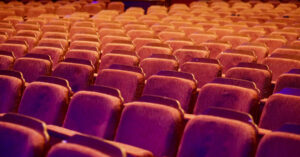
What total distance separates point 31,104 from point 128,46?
547 mm

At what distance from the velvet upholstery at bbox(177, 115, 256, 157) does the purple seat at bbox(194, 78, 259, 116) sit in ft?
0.56

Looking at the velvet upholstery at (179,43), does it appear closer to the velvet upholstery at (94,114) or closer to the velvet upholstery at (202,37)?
the velvet upholstery at (202,37)

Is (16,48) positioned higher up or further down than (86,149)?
further down

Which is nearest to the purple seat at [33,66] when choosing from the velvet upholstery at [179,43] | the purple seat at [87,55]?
the purple seat at [87,55]

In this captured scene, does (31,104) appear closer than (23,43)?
Yes

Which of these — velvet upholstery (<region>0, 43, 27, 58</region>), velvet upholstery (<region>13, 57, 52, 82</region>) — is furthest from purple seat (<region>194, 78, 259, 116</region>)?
velvet upholstery (<region>0, 43, 27, 58</region>)

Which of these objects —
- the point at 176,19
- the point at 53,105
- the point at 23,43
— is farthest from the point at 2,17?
the point at 53,105

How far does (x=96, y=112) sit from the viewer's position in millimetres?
613

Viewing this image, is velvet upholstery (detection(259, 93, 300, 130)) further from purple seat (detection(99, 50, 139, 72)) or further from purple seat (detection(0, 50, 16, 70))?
purple seat (detection(0, 50, 16, 70))

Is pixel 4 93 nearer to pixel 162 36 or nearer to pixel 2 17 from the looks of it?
pixel 162 36

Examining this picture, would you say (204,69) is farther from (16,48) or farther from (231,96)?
(16,48)

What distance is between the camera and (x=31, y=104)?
0.70m

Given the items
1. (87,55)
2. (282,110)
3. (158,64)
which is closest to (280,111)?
(282,110)

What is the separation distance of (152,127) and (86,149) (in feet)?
0.59
